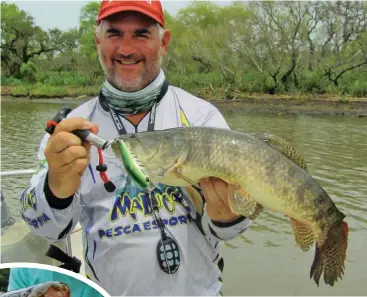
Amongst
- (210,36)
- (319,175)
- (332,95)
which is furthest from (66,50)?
(319,175)

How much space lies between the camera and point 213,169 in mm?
2043

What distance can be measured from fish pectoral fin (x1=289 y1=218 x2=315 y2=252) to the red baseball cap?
1.19m

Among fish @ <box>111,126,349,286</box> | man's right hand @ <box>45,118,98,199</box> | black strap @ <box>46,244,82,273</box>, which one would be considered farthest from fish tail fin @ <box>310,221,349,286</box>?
black strap @ <box>46,244,82,273</box>

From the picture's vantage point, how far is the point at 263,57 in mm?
33750

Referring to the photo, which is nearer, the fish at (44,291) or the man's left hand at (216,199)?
the fish at (44,291)

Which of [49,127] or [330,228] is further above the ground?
[49,127]

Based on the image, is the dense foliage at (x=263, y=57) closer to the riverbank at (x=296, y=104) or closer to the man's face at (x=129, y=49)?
the riverbank at (x=296, y=104)

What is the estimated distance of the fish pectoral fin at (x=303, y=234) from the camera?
2.14 meters

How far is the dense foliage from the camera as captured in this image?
102 feet

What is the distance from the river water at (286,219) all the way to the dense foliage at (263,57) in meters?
10.4

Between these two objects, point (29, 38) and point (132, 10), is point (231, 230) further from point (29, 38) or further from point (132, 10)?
point (29, 38)

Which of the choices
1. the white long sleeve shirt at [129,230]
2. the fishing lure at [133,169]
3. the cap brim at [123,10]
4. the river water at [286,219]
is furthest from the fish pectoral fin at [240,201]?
the river water at [286,219]

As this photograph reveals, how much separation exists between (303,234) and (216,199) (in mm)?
437

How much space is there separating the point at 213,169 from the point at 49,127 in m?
0.72
